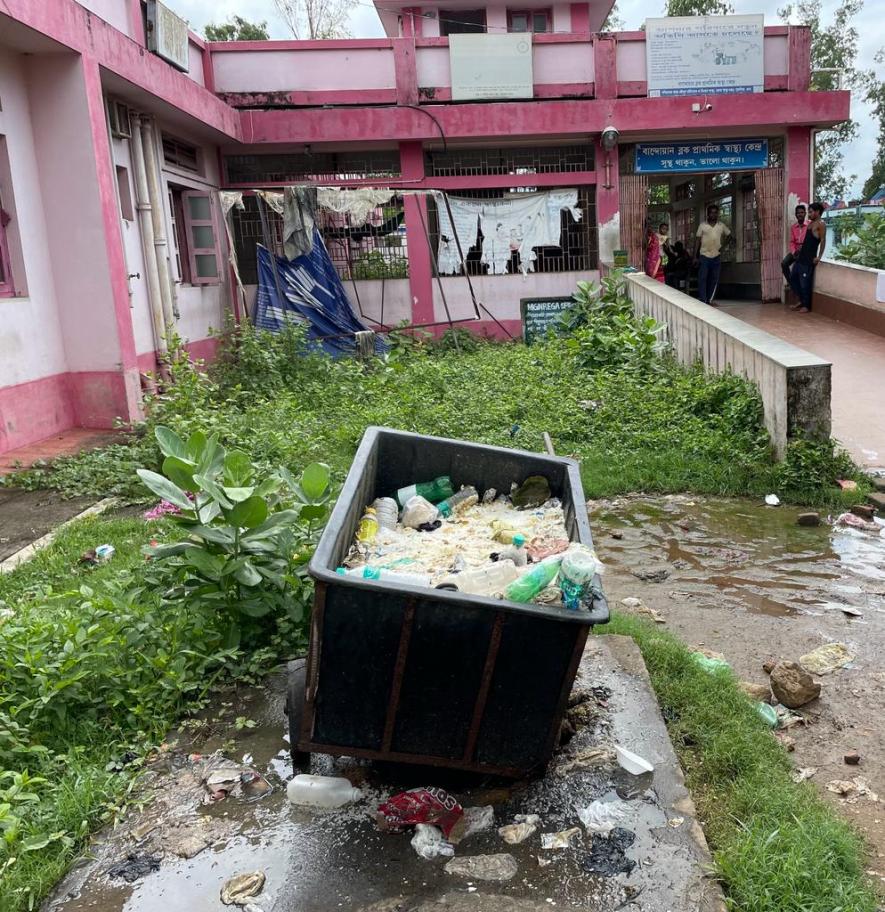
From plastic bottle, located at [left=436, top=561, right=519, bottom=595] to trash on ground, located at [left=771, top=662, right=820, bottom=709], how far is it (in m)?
1.57

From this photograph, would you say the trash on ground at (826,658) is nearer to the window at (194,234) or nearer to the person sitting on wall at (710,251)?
the window at (194,234)

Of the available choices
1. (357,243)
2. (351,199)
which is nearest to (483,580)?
(351,199)

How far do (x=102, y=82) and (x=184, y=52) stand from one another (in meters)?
2.41

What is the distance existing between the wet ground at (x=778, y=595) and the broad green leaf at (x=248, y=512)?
219 cm

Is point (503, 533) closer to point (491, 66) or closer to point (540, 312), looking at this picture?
point (540, 312)

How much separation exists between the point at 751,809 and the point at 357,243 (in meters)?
11.7

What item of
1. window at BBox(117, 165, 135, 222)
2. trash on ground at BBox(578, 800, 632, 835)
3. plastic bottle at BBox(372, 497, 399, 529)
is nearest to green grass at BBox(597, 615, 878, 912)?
trash on ground at BBox(578, 800, 632, 835)

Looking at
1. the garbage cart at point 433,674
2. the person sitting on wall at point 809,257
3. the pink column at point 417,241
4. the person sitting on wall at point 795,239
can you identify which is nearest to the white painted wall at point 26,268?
the garbage cart at point 433,674

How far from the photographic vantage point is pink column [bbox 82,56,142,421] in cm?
754

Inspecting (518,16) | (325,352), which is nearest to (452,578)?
(325,352)

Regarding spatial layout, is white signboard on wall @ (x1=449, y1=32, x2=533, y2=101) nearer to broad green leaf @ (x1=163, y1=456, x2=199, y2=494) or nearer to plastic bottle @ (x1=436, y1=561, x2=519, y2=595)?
broad green leaf @ (x1=163, y1=456, x2=199, y2=494)

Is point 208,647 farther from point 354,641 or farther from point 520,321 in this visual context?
point 520,321

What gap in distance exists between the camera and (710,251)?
13219mm

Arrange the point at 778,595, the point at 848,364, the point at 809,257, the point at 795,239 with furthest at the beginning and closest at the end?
the point at 795,239, the point at 809,257, the point at 848,364, the point at 778,595
